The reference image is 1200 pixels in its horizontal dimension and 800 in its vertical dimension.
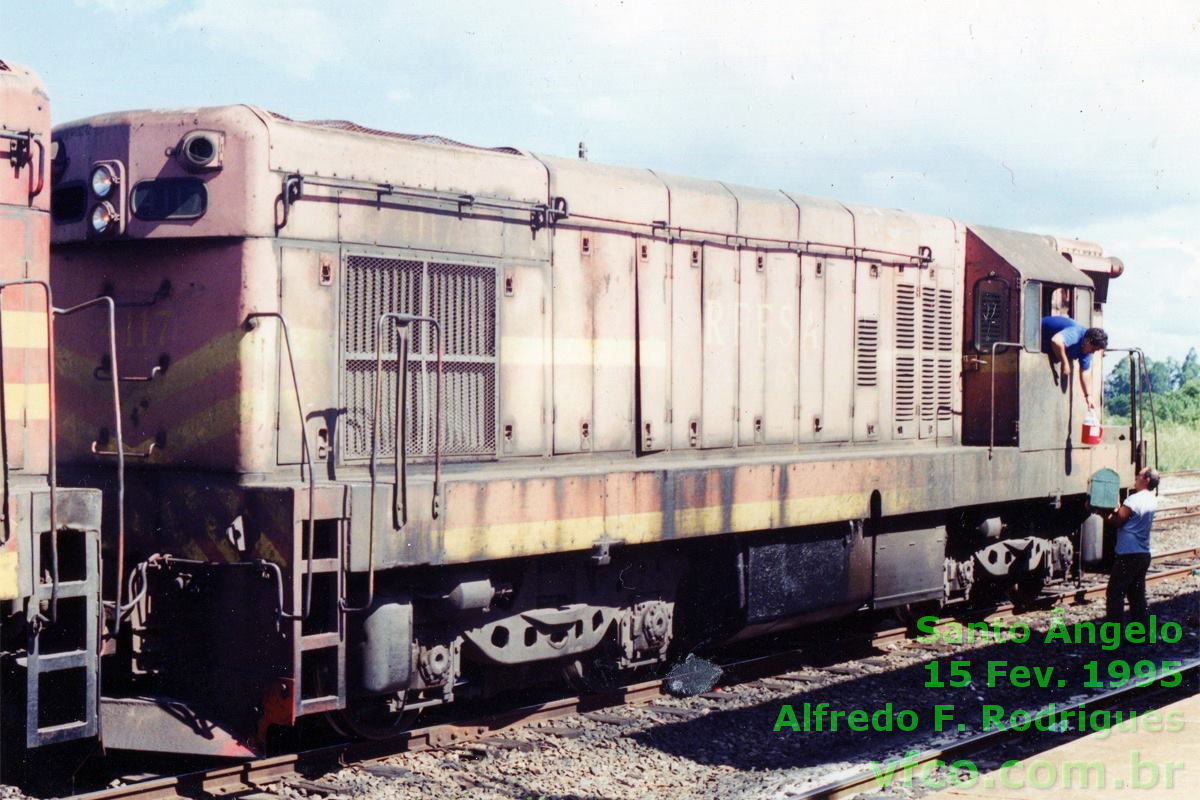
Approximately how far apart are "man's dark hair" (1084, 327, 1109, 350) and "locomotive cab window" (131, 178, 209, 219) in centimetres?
744

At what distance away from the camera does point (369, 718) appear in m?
7.13

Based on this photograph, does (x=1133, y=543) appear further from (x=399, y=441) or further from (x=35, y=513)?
(x=35, y=513)

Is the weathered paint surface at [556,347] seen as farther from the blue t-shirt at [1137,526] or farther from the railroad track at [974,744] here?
the railroad track at [974,744]

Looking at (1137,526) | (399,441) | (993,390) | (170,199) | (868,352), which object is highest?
(170,199)

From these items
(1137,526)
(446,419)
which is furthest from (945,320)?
(446,419)

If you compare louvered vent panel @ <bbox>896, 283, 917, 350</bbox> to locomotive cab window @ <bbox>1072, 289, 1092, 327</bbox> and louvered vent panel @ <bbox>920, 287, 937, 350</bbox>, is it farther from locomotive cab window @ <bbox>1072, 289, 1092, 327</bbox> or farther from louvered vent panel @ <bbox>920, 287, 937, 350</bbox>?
locomotive cab window @ <bbox>1072, 289, 1092, 327</bbox>

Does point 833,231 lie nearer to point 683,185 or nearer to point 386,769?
point 683,185

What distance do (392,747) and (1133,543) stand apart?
646 centimetres

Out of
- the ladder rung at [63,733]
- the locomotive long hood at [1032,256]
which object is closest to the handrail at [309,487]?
the ladder rung at [63,733]

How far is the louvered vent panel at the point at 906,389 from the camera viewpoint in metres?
10.5

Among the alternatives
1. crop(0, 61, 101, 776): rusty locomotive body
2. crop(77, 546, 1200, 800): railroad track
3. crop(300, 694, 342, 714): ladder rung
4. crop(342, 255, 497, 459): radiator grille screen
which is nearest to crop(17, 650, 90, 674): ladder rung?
crop(0, 61, 101, 776): rusty locomotive body

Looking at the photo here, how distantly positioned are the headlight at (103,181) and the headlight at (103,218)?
0.19 ft

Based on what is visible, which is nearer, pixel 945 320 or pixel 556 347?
pixel 556 347

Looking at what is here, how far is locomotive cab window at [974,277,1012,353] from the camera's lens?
36.5 ft
